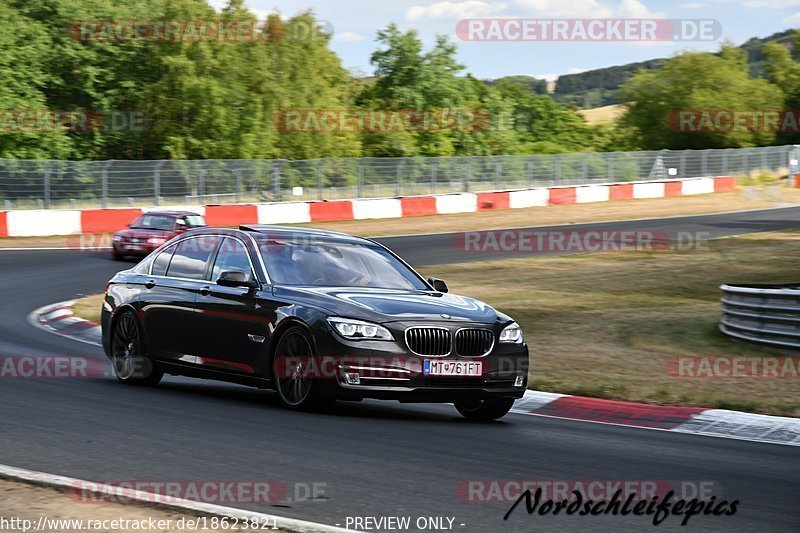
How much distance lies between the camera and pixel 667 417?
10.2 meters

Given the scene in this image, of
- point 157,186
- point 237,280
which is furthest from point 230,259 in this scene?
point 157,186

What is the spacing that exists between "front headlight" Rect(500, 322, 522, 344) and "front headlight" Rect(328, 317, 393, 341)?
100cm

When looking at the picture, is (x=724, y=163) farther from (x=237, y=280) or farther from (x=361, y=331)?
(x=361, y=331)

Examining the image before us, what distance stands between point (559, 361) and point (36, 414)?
622 cm

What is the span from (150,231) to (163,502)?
2257 cm

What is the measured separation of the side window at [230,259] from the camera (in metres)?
10.1

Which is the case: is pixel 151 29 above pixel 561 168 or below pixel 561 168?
above

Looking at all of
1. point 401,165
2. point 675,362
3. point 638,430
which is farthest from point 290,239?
point 401,165

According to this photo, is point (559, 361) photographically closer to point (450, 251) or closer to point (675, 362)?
point (675, 362)

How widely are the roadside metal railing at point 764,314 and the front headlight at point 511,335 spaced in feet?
16.9

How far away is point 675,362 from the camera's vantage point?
1327 centimetres
